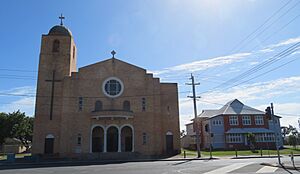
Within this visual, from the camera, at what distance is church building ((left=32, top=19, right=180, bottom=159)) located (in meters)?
36.3

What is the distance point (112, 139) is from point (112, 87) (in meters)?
7.24

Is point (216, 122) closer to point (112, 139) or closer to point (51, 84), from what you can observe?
point (112, 139)

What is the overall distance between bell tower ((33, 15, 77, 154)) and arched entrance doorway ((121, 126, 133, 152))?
8.74 metres

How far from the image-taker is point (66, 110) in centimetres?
3709

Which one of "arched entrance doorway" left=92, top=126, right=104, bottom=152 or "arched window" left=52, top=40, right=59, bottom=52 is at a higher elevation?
"arched window" left=52, top=40, right=59, bottom=52

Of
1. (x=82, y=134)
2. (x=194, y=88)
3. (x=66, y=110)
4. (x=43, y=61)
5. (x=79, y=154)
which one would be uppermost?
(x=43, y=61)

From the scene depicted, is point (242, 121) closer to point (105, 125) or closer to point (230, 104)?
point (230, 104)

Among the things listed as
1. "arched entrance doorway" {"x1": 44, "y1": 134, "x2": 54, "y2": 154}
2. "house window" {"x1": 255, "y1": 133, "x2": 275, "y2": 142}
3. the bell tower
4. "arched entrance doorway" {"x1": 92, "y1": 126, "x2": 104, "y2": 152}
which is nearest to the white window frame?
"house window" {"x1": 255, "y1": 133, "x2": 275, "y2": 142}

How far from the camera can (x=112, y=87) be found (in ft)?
127

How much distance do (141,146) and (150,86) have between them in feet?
27.8

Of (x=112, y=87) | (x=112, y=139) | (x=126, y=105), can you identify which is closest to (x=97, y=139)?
(x=112, y=139)

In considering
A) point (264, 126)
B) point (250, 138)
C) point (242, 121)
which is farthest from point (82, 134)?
point (264, 126)

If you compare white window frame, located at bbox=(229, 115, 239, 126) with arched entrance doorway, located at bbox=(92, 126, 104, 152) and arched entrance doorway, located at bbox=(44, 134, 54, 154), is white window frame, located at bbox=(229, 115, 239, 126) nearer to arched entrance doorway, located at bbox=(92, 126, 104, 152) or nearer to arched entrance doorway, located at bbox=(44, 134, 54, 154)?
arched entrance doorway, located at bbox=(92, 126, 104, 152)

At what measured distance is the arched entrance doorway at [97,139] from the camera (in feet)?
122
